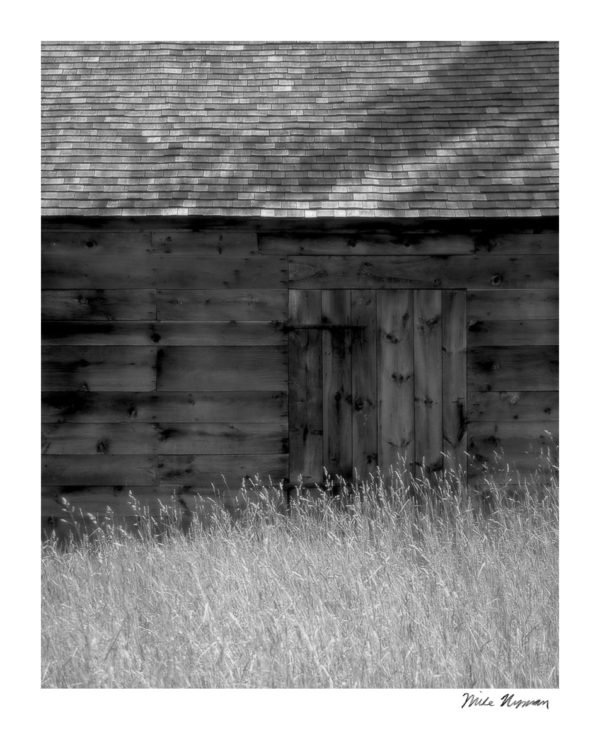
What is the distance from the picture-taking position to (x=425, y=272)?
6008mm

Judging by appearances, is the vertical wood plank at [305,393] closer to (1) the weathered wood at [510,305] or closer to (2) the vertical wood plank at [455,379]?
(2) the vertical wood plank at [455,379]

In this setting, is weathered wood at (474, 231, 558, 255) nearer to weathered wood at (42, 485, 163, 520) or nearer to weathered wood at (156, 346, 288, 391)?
weathered wood at (156, 346, 288, 391)

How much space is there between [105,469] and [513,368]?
3.70m

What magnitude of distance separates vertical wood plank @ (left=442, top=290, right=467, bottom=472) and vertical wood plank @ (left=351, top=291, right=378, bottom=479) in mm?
619

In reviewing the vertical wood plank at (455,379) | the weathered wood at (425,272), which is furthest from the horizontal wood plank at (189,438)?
the vertical wood plank at (455,379)

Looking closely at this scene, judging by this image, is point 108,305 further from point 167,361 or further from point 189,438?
point 189,438

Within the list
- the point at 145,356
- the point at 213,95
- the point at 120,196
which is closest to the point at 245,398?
the point at 145,356

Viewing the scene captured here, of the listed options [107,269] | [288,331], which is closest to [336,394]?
[288,331]

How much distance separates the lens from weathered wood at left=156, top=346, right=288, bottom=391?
5.98 m

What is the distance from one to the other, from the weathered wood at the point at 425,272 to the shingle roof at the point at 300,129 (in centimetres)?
47

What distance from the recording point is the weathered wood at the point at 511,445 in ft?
19.7

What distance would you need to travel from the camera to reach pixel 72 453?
19.6ft
